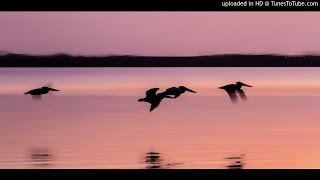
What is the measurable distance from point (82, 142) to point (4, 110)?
5.99m

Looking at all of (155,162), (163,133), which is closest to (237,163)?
(155,162)

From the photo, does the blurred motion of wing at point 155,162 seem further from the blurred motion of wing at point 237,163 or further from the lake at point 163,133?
the blurred motion of wing at point 237,163

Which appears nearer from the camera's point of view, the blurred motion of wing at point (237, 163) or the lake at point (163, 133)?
the blurred motion of wing at point (237, 163)

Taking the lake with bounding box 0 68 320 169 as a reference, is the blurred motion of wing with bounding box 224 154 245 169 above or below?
below

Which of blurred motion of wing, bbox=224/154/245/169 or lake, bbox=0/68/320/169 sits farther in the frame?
lake, bbox=0/68/320/169

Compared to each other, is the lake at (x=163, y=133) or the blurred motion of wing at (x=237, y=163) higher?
the lake at (x=163, y=133)

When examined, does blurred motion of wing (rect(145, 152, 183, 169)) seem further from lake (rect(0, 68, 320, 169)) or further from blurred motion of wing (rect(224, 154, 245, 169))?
blurred motion of wing (rect(224, 154, 245, 169))

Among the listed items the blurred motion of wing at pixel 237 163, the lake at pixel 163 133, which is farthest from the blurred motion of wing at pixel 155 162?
the blurred motion of wing at pixel 237 163

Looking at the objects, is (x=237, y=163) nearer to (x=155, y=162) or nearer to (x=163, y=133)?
(x=155, y=162)

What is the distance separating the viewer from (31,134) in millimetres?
11961

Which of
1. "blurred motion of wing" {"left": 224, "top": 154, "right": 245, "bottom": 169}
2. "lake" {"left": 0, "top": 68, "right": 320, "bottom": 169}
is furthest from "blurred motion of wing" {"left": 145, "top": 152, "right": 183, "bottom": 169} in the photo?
"blurred motion of wing" {"left": 224, "top": 154, "right": 245, "bottom": 169}

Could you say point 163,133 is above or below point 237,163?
above
